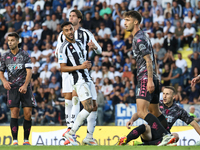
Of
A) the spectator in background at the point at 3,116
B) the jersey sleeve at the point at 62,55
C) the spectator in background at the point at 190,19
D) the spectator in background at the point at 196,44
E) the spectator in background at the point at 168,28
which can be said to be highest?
the spectator in background at the point at 190,19

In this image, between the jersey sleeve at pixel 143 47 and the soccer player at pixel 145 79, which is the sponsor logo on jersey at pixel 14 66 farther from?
the jersey sleeve at pixel 143 47

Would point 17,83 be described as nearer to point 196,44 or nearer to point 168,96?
point 168,96

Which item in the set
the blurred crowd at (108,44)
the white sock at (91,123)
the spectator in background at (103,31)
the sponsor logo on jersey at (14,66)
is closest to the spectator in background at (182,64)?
the blurred crowd at (108,44)

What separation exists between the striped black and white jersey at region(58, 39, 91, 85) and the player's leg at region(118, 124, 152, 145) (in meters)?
1.47

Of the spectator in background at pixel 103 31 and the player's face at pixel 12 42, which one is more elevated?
the spectator in background at pixel 103 31

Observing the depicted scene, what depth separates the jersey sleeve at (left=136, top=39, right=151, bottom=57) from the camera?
5734 mm

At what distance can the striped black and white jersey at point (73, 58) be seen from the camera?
648 centimetres

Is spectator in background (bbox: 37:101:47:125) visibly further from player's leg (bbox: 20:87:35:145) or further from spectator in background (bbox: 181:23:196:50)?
spectator in background (bbox: 181:23:196:50)

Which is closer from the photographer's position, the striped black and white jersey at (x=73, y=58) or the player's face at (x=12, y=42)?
the striped black and white jersey at (x=73, y=58)

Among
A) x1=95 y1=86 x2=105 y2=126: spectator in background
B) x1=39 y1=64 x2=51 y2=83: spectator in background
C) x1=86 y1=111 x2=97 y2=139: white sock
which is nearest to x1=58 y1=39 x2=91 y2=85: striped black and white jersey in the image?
x1=86 y1=111 x2=97 y2=139: white sock

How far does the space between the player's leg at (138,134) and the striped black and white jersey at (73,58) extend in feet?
4.81

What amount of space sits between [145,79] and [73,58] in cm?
158

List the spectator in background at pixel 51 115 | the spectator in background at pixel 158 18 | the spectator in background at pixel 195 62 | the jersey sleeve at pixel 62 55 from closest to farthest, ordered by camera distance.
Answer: the jersey sleeve at pixel 62 55 → the spectator in background at pixel 51 115 → the spectator in background at pixel 195 62 → the spectator in background at pixel 158 18

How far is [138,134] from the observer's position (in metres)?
5.72
